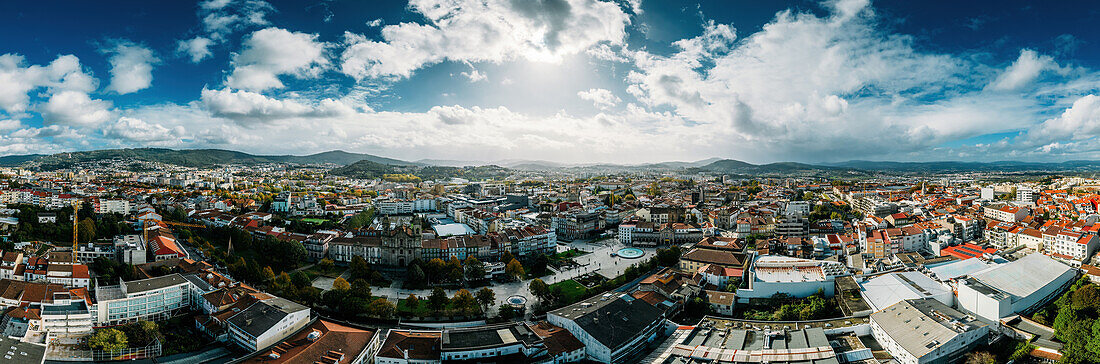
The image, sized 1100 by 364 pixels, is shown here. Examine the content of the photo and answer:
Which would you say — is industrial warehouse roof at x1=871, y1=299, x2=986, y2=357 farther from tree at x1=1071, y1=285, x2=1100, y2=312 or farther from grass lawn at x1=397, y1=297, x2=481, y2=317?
grass lawn at x1=397, y1=297, x2=481, y2=317

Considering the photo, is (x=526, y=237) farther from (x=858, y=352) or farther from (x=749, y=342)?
(x=858, y=352)

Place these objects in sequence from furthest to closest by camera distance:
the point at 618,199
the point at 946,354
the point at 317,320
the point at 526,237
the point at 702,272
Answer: the point at 618,199 < the point at 526,237 < the point at 702,272 < the point at 317,320 < the point at 946,354

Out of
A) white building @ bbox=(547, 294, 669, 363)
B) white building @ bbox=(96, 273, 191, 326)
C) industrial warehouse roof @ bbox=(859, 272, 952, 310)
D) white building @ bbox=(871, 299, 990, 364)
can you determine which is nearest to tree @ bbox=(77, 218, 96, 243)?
white building @ bbox=(96, 273, 191, 326)

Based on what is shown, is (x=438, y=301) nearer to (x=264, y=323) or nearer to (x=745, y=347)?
(x=264, y=323)

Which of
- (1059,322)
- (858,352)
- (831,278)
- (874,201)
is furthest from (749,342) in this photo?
(874,201)

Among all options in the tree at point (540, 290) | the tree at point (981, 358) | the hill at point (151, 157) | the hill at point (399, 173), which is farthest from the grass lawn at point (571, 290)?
the hill at point (151, 157)

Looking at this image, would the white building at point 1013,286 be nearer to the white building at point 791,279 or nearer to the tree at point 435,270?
the white building at point 791,279

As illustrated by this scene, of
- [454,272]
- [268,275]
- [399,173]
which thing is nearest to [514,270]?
[454,272]
